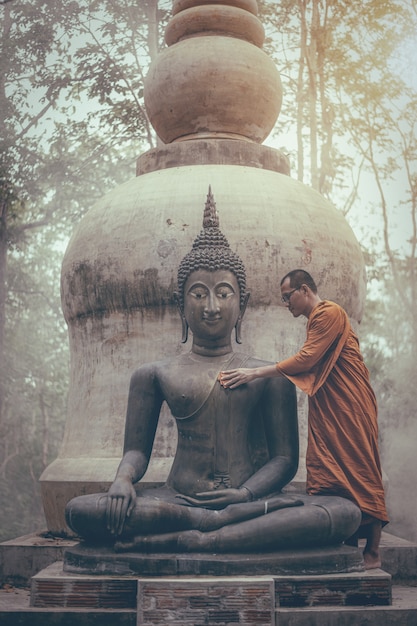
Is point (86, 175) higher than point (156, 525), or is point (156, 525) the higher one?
point (86, 175)

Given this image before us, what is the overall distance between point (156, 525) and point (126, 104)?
42.4 feet

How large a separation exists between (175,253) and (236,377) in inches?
75.8

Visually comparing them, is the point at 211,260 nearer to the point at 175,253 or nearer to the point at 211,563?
the point at 175,253

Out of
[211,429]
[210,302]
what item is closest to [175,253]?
[210,302]

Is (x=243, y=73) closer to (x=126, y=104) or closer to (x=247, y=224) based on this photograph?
(x=247, y=224)

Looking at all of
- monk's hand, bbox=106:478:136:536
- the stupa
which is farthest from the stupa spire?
monk's hand, bbox=106:478:136:536

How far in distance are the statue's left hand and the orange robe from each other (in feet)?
1.57

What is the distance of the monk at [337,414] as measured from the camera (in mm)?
5016

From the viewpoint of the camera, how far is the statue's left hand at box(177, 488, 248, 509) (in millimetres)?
4801

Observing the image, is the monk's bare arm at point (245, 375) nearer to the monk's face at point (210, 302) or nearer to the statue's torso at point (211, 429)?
the statue's torso at point (211, 429)

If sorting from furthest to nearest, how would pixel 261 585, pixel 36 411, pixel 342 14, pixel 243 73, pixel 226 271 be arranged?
1. pixel 36 411
2. pixel 342 14
3. pixel 243 73
4. pixel 226 271
5. pixel 261 585

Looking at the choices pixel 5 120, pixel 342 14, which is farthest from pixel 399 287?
pixel 5 120

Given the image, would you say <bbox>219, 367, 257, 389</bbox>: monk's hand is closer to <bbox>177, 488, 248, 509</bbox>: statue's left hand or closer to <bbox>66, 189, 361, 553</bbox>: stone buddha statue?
<bbox>66, 189, 361, 553</bbox>: stone buddha statue

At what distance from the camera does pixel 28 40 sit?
16484mm
